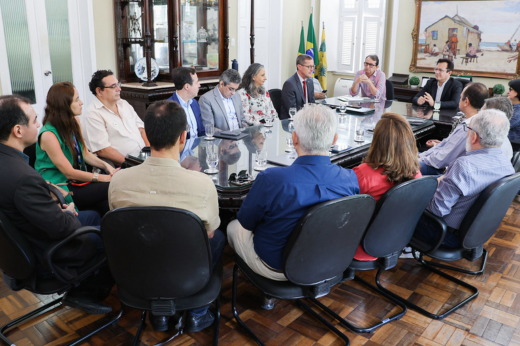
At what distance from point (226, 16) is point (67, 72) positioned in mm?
2205

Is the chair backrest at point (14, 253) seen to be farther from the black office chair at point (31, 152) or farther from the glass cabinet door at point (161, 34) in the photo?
the glass cabinet door at point (161, 34)

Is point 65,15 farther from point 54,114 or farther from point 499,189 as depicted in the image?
point 499,189

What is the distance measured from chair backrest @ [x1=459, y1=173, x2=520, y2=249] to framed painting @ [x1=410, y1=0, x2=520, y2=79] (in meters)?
5.06

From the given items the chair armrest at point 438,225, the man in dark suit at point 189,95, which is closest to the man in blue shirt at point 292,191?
the chair armrest at point 438,225

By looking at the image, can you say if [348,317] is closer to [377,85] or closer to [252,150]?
[252,150]

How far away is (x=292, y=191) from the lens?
182 cm

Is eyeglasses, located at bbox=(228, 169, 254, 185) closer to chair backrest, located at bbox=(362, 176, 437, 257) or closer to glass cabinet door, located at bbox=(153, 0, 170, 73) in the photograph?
chair backrest, located at bbox=(362, 176, 437, 257)

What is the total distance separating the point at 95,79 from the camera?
128 inches

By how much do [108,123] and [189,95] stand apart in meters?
0.79

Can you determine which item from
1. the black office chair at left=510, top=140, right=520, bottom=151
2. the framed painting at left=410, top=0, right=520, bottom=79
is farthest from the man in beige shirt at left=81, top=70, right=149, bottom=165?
the framed painting at left=410, top=0, right=520, bottom=79

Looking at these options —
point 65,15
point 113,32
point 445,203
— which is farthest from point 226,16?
point 445,203

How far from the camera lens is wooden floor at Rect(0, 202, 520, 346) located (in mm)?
2199

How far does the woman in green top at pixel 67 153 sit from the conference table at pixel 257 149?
282 mm

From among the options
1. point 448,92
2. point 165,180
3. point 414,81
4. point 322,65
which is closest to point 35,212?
point 165,180
